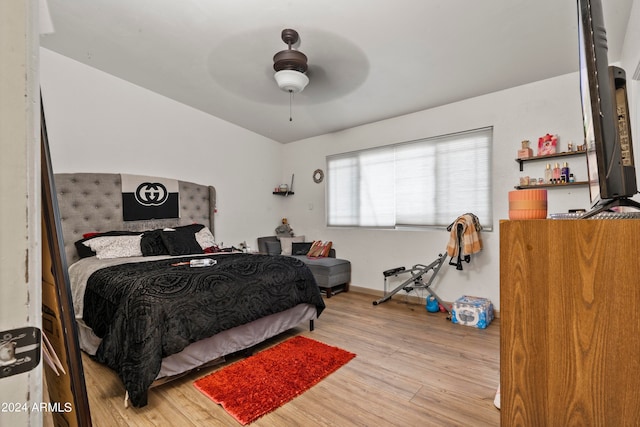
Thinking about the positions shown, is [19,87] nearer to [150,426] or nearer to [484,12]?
[150,426]

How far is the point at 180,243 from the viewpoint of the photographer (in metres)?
3.33

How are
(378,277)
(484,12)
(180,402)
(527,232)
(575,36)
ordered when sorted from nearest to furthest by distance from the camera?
(527,232) → (180,402) → (484,12) → (575,36) → (378,277)

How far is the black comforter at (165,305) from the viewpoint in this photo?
5.90ft

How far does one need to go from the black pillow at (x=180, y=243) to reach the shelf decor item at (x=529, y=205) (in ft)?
10.6

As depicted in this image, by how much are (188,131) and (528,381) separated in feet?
14.6

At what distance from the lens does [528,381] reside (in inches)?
28.2

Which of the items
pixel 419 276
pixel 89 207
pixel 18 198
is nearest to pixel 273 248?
pixel 419 276

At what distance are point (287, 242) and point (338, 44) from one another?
10.6ft

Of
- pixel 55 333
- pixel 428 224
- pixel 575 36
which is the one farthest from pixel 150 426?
pixel 575 36

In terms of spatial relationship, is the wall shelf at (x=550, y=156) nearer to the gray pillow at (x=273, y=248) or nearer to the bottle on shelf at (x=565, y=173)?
the bottle on shelf at (x=565, y=173)

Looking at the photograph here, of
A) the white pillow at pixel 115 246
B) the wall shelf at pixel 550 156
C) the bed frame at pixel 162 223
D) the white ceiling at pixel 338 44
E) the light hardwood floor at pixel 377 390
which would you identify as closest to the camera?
the light hardwood floor at pixel 377 390

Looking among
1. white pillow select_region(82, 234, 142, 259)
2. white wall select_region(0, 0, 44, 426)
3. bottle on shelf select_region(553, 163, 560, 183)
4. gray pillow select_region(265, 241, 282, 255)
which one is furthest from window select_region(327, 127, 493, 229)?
white wall select_region(0, 0, 44, 426)

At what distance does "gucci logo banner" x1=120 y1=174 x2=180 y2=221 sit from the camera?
11.6 ft

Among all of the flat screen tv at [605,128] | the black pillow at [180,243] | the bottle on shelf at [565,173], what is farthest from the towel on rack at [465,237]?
the black pillow at [180,243]
